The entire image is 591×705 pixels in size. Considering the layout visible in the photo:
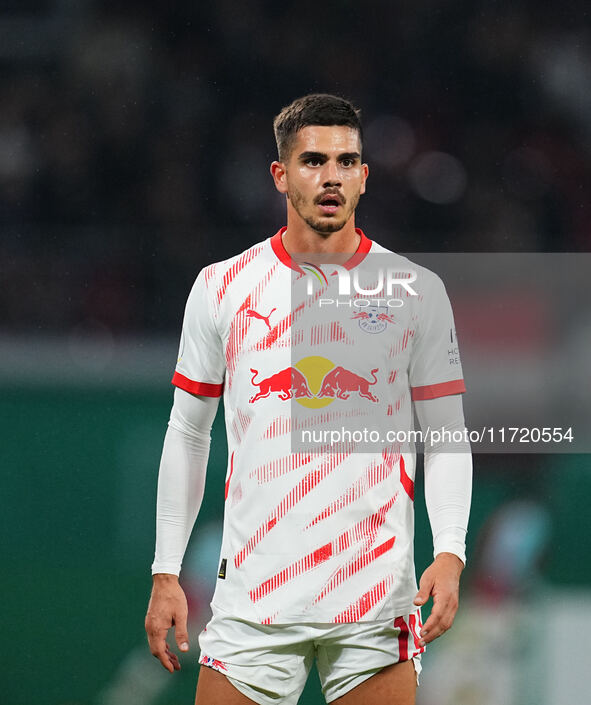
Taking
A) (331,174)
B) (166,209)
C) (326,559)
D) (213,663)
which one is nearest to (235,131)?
(166,209)

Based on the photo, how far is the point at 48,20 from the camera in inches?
114

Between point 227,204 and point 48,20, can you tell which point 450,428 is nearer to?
point 227,204

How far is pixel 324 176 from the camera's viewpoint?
6.34ft

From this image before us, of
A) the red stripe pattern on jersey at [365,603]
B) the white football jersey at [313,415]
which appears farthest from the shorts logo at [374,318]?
the red stripe pattern on jersey at [365,603]

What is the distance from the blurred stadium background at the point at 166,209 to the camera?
282 cm

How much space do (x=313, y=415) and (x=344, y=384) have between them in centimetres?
9

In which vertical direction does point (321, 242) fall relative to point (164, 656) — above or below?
above

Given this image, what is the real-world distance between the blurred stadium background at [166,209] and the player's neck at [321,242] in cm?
92

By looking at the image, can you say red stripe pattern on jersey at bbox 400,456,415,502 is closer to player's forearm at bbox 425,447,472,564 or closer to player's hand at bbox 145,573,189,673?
player's forearm at bbox 425,447,472,564

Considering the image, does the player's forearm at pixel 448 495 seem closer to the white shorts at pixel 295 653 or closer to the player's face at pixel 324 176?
the white shorts at pixel 295 653

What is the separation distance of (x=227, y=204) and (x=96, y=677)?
4.60 feet

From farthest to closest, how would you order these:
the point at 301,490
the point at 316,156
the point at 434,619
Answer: the point at 316,156 → the point at 301,490 → the point at 434,619

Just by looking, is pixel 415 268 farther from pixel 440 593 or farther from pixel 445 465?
pixel 440 593

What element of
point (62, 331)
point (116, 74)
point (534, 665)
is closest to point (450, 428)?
point (534, 665)
